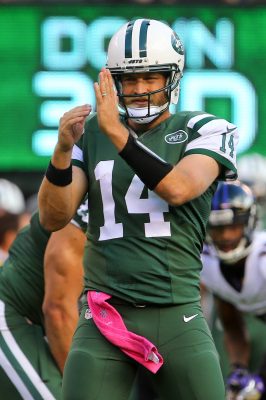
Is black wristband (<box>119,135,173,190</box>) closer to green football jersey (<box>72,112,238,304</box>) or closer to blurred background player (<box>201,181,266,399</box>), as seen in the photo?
green football jersey (<box>72,112,238,304</box>)

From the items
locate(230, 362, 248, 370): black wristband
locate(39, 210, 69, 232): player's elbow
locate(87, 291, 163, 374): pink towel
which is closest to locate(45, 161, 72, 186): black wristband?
locate(39, 210, 69, 232): player's elbow

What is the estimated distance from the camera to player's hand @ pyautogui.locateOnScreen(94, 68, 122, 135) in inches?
172

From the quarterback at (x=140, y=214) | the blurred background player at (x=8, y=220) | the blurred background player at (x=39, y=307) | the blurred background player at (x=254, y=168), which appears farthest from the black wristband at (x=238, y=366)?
the blurred background player at (x=254, y=168)

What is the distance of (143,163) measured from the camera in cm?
436

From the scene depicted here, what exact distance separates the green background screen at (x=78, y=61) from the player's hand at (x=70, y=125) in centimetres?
746

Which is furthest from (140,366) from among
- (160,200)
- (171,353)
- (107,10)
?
(107,10)

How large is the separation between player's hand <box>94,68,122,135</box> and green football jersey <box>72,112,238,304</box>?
0.25 meters

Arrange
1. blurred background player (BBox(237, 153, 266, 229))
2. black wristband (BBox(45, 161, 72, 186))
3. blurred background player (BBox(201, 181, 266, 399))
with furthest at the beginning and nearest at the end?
blurred background player (BBox(237, 153, 266, 229))
blurred background player (BBox(201, 181, 266, 399))
black wristband (BBox(45, 161, 72, 186))

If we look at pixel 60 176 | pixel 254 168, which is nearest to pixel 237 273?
pixel 60 176

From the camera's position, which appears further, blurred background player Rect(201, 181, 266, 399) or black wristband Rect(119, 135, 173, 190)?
blurred background player Rect(201, 181, 266, 399)

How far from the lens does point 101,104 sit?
4410mm

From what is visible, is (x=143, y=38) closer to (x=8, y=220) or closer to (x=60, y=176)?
(x=60, y=176)

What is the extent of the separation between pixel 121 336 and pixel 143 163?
0.59m

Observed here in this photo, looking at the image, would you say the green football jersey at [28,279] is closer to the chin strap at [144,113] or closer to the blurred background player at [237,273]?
the chin strap at [144,113]
